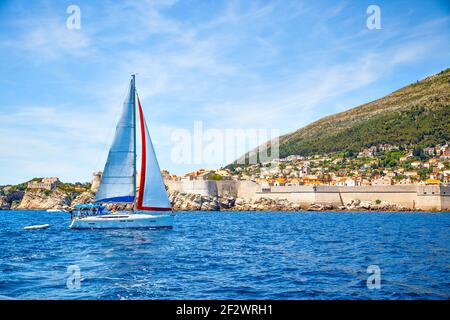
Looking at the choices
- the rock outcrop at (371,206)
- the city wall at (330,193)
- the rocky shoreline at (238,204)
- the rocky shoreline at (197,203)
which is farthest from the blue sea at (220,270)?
the rocky shoreline at (238,204)

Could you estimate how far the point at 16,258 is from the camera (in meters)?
16.9

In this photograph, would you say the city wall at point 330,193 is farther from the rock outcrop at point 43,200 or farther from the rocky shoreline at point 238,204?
the rock outcrop at point 43,200

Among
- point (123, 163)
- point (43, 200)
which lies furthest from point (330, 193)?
point (43, 200)

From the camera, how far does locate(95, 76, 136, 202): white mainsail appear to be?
92.3 ft

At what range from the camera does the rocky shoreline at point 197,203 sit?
7756 cm

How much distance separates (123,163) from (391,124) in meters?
134

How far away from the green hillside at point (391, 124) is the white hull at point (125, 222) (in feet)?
374

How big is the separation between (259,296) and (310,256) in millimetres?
7999

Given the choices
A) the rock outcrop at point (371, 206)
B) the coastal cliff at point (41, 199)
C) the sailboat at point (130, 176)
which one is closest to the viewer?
the sailboat at point (130, 176)

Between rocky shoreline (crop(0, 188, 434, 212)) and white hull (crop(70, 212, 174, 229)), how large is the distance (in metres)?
54.1
